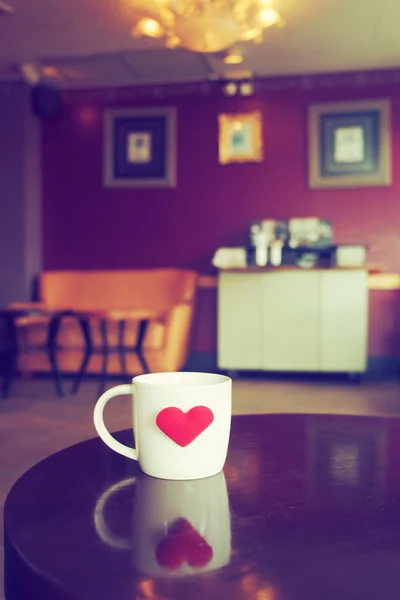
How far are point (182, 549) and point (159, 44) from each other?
4.89 metres

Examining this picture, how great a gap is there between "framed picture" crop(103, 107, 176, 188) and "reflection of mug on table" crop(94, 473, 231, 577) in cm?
528

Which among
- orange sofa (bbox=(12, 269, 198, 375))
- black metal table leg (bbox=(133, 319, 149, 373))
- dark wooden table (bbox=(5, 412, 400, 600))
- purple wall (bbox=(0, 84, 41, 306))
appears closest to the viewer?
dark wooden table (bbox=(5, 412, 400, 600))

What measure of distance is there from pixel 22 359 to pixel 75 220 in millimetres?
1697

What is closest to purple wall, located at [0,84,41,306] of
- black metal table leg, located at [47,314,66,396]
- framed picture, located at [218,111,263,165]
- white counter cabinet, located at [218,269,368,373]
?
black metal table leg, located at [47,314,66,396]

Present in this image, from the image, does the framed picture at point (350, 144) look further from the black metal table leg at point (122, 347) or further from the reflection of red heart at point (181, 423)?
the reflection of red heart at point (181, 423)

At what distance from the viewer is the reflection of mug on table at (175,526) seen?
1.28 ft

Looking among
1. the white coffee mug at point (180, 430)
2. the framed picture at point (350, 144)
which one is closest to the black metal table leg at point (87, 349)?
the framed picture at point (350, 144)

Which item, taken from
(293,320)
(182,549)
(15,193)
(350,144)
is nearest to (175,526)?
(182,549)

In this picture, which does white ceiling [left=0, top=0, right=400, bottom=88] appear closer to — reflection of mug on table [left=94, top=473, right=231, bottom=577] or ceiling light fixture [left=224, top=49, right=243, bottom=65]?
ceiling light fixture [left=224, top=49, right=243, bottom=65]

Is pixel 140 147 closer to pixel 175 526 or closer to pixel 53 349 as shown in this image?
pixel 53 349

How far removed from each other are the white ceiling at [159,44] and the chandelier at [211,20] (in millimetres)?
440

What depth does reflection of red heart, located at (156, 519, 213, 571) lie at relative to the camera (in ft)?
1.27

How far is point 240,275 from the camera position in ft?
15.9

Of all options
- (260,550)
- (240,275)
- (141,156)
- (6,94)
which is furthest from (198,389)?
(6,94)
